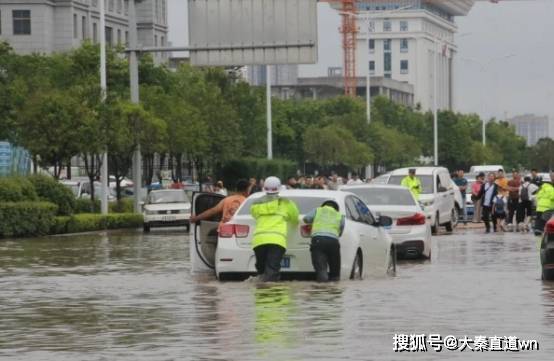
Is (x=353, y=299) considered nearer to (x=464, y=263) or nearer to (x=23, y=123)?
(x=464, y=263)

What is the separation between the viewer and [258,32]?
162 feet

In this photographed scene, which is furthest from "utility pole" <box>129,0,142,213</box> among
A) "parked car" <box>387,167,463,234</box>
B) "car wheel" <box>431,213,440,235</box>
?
"car wheel" <box>431,213,440,235</box>

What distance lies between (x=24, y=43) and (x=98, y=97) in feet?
177

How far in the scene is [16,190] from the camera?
4712 cm

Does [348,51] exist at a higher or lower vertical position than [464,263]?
higher

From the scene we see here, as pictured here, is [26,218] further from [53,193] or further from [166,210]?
[166,210]

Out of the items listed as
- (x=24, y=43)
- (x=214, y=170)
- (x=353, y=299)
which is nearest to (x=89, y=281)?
(x=353, y=299)

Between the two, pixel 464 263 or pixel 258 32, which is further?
pixel 258 32

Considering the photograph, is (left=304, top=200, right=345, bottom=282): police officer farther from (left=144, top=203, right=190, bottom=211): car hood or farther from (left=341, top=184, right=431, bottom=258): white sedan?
(left=144, top=203, right=190, bottom=211): car hood

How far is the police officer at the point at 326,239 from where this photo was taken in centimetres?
2206

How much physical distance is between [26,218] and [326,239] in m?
25.0

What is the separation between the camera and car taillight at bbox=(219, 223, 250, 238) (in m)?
23.1

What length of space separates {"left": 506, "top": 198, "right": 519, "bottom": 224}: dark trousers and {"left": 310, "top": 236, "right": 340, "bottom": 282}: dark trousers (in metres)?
22.6

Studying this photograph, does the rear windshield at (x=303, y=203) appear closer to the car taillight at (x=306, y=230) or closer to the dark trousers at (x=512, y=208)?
the car taillight at (x=306, y=230)
